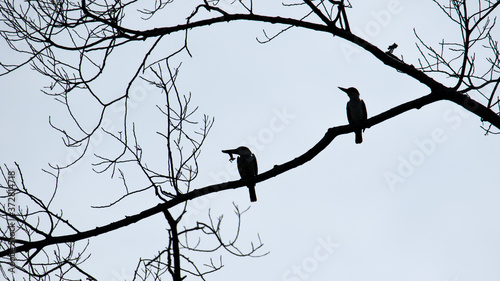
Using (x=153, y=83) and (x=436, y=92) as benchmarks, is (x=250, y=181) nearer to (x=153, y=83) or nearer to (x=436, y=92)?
(x=153, y=83)

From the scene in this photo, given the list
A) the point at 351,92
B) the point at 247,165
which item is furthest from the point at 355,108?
the point at 247,165

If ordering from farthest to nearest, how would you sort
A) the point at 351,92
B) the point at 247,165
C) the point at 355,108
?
the point at 351,92, the point at 355,108, the point at 247,165

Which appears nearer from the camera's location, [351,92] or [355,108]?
[355,108]

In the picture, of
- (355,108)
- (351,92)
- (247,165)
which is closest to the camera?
(247,165)

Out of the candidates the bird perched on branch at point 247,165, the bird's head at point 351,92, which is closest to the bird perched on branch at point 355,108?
the bird's head at point 351,92

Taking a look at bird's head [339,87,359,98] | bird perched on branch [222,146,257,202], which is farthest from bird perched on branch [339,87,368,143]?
bird perched on branch [222,146,257,202]

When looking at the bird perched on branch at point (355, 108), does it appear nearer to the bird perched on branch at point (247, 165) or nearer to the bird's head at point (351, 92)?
the bird's head at point (351, 92)

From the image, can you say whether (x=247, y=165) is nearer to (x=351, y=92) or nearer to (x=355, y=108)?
(x=355, y=108)

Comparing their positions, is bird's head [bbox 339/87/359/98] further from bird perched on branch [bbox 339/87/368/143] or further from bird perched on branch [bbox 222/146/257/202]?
bird perched on branch [bbox 222/146/257/202]

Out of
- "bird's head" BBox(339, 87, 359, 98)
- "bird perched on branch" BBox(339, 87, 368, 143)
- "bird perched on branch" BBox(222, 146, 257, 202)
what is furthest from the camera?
"bird's head" BBox(339, 87, 359, 98)

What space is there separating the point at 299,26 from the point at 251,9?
16.0 inches

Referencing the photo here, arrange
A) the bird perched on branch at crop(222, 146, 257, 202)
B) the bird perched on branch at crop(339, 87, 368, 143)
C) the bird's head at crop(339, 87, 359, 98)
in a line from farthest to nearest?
the bird's head at crop(339, 87, 359, 98), the bird perched on branch at crop(339, 87, 368, 143), the bird perched on branch at crop(222, 146, 257, 202)

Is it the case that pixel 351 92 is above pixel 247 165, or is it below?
above

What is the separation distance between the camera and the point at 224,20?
4109mm
